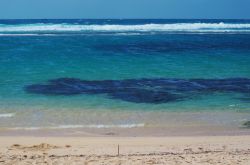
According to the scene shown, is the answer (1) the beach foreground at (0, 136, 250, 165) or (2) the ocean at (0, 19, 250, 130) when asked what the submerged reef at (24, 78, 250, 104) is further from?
(1) the beach foreground at (0, 136, 250, 165)

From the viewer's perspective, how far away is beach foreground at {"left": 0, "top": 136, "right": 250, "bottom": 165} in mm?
8547

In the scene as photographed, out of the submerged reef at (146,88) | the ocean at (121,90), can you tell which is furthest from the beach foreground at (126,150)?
the submerged reef at (146,88)

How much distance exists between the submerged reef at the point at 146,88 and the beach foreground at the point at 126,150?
4.31m

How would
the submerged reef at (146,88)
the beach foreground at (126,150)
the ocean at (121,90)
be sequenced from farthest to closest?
the submerged reef at (146,88) → the ocean at (121,90) → the beach foreground at (126,150)

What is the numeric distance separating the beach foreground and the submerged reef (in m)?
4.31

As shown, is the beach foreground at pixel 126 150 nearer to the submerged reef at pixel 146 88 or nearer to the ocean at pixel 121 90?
the ocean at pixel 121 90

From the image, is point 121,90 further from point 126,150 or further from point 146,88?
point 126,150

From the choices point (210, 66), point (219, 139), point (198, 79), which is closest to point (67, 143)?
point (219, 139)

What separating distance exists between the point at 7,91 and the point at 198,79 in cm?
754

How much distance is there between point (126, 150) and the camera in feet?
31.2

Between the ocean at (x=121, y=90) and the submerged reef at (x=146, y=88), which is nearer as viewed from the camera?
the ocean at (x=121, y=90)

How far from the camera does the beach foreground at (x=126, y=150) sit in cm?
855

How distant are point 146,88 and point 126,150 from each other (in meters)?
7.51

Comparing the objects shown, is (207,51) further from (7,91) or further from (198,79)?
(7,91)
